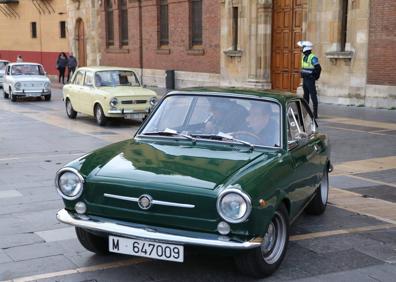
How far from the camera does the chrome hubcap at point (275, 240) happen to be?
188 inches

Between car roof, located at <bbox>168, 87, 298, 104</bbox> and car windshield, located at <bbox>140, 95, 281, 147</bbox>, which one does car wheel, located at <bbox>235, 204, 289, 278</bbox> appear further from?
car roof, located at <bbox>168, 87, 298, 104</bbox>

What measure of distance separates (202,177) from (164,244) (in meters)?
0.59

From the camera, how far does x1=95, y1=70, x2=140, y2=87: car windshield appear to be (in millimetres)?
15805

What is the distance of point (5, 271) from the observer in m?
4.88

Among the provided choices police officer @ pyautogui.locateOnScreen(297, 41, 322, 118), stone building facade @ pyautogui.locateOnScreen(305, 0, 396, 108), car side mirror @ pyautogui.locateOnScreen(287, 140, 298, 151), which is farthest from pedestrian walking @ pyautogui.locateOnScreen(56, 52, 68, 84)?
car side mirror @ pyautogui.locateOnScreen(287, 140, 298, 151)

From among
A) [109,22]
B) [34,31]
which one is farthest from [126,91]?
[34,31]

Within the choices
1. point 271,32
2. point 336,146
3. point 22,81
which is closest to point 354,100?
point 271,32

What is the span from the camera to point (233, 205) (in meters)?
4.29

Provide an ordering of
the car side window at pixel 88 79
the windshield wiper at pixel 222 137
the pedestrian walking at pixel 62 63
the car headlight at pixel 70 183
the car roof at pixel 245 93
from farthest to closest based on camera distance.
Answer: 1. the pedestrian walking at pixel 62 63
2. the car side window at pixel 88 79
3. the car roof at pixel 245 93
4. the windshield wiper at pixel 222 137
5. the car headlight at pixel 70 183

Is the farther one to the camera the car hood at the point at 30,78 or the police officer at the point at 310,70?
the car hood at the point at 30,78

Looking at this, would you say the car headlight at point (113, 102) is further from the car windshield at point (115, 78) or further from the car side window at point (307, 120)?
the car side window at point (307, 120)

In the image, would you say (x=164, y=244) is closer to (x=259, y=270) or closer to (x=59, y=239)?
(x=259, y=270)

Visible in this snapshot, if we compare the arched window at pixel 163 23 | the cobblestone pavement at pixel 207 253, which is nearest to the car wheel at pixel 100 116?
the cobblestone pavement at pixel 207 253

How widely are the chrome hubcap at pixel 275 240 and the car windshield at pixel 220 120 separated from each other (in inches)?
30.0
